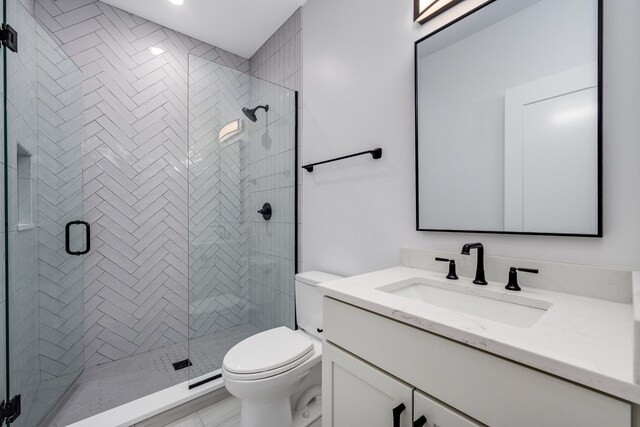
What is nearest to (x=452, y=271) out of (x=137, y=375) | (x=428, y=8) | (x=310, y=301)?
(x=310, y=301)

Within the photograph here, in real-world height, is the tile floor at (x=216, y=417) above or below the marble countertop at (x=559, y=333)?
below

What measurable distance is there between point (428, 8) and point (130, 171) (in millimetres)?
2310

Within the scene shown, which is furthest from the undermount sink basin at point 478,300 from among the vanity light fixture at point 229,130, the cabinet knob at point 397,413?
the vanity light fixture at point 229,130

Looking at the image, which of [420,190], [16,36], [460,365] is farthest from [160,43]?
[460,365]

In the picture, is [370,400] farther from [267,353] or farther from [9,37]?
[9,37]

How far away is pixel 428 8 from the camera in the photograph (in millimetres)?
1217

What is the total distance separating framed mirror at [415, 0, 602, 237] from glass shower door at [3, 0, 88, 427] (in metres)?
1.83

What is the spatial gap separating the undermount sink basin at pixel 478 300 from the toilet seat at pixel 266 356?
2.06ft

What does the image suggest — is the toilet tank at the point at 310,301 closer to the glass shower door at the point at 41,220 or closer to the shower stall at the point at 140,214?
the shower stall at the point at 140,214

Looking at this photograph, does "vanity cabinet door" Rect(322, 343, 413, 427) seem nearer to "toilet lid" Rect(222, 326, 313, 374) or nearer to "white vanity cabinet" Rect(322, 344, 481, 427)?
"white vanity cabinet" Rect(322, 344, 481, 427)

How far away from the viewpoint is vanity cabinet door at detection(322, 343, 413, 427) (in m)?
0.71

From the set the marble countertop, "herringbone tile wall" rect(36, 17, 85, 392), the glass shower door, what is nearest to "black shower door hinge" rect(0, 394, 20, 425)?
the glass shower door

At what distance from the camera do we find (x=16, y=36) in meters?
1.19

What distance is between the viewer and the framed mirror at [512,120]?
2.79 feet
